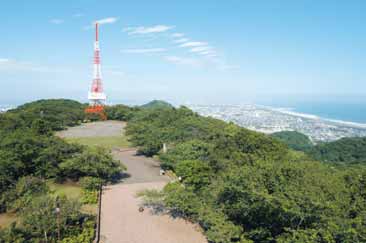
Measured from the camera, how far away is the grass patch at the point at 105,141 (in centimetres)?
2128

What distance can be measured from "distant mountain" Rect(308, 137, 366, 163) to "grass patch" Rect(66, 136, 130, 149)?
20.0m

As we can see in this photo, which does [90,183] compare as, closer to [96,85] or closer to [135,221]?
[135,221]

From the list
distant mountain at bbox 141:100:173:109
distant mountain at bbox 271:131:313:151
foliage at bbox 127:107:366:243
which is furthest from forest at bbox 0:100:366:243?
distant mountain at bbox 271:131:313:151

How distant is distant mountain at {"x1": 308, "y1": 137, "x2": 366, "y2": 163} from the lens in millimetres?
27297

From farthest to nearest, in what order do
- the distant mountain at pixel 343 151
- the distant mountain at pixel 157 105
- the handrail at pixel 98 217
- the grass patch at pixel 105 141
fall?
the distant mountain at pixel 157 105
the distant mountain at pixel 343 151
the grass patch at pixel 105 141
the handrail at pixel 98 217

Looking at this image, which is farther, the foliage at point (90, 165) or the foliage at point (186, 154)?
the foliage at point (186, 154)

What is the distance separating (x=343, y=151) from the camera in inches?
1131

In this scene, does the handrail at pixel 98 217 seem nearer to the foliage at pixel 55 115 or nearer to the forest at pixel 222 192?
the forest at pixel 222 192

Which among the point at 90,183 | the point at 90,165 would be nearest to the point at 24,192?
the point at 90,183

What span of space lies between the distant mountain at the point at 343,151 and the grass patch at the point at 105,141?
1998 centimetres

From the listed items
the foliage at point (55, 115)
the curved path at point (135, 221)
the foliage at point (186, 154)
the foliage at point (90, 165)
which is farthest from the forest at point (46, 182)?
the foliage at point (55, 115)

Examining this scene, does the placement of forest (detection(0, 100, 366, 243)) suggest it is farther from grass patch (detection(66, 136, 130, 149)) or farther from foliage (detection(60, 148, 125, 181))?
grass patch (detection(66, 136, 130, 149))

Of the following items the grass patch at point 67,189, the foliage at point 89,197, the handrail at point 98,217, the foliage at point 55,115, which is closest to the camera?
the handrail at point 98,217

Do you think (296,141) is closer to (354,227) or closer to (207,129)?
(207,129)
